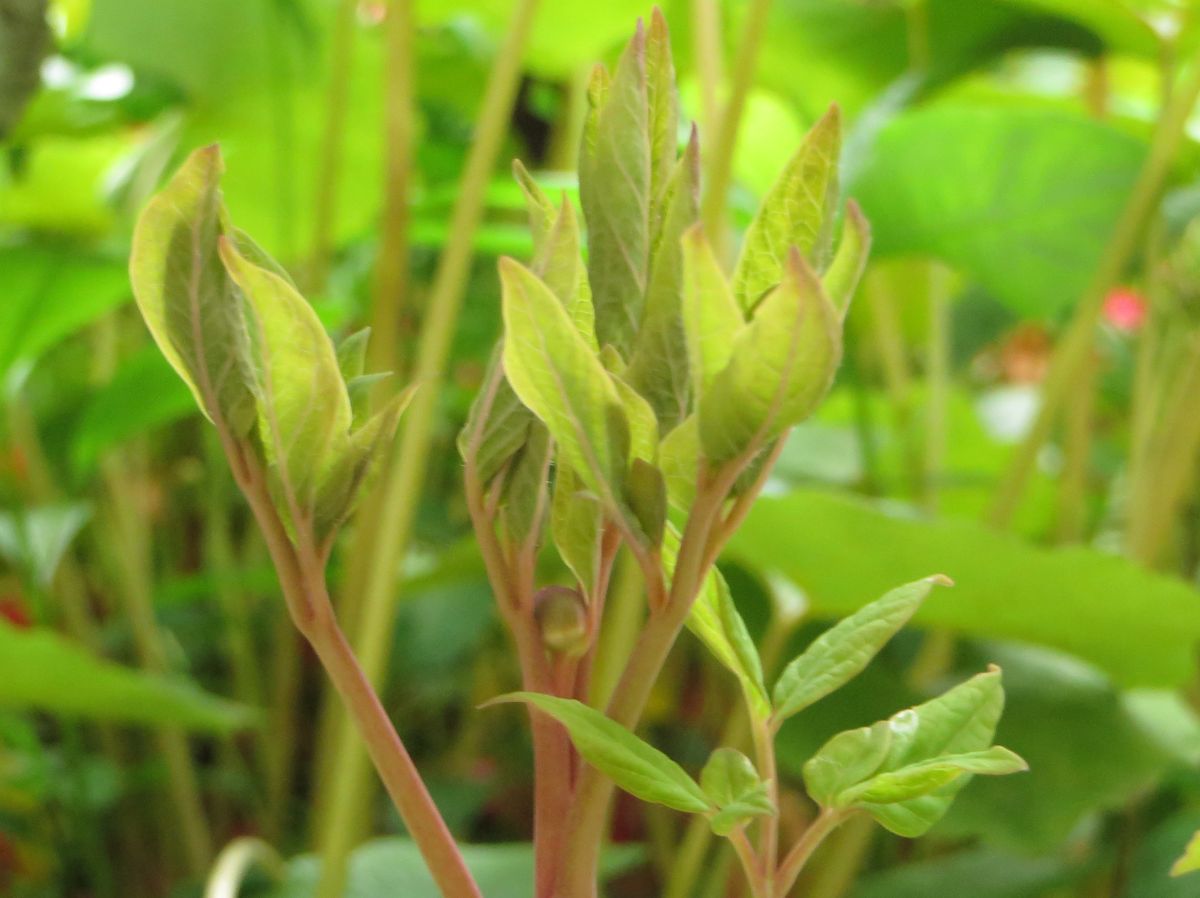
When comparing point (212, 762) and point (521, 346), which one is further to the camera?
point (212, 762)

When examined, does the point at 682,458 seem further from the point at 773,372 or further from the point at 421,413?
the point at 421,413

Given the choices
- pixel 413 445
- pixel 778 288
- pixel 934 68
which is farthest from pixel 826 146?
pixel 934 68

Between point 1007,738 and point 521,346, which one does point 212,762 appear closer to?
point 1007,738

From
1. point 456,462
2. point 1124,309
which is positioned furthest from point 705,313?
point 1124,309

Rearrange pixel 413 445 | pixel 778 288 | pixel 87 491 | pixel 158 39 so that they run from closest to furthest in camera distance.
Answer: pixel 778 288
pixel 413 445
pixel 158 39
pixel 87 491

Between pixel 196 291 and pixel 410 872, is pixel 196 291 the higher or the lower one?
the higher one

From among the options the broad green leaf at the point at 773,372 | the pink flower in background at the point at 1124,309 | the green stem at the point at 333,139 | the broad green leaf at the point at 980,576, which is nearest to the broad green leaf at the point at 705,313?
the broad green leaf at the point at 773,372

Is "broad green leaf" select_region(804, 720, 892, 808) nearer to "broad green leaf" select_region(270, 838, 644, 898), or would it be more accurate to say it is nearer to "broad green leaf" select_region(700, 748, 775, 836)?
"broad green leaf" select_region(700, 748, 775, 836)

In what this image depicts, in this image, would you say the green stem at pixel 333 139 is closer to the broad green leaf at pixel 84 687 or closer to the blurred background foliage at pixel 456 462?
the blurred background foliage at pixel 456 462
